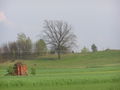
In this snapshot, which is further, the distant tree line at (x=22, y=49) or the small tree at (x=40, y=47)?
the small tree at (x=40, y=47)

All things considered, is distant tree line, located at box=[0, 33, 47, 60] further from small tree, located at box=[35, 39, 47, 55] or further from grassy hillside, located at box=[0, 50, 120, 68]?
grassy hillside, located at box=[0, 50, 120, 68]

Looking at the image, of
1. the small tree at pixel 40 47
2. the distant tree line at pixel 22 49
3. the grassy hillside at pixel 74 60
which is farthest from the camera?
the small tree at pixel 40 47

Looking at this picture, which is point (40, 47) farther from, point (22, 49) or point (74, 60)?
point (74, 60)

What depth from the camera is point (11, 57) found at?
6875cm

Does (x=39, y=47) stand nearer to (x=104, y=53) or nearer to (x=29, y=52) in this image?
(x=29, y=52)

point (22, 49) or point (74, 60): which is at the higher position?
point (22, 49)

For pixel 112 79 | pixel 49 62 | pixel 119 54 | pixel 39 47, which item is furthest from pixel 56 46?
pixel 112 79

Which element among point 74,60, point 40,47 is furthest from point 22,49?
point 74,60

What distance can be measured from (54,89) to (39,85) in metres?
2.38

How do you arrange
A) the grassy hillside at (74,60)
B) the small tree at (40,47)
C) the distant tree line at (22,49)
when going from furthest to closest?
the small tree at (40,47) < the distant tree line at (22,49) < the grassy hillside at (74,60)

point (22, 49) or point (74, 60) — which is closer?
point (74, 60)

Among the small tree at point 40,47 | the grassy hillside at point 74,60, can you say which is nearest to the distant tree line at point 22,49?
the small tree at point 40,47

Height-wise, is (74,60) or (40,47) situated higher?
(40,47)

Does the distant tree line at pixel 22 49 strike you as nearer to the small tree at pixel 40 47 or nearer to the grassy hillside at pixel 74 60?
the small tree at pixel 40 47
